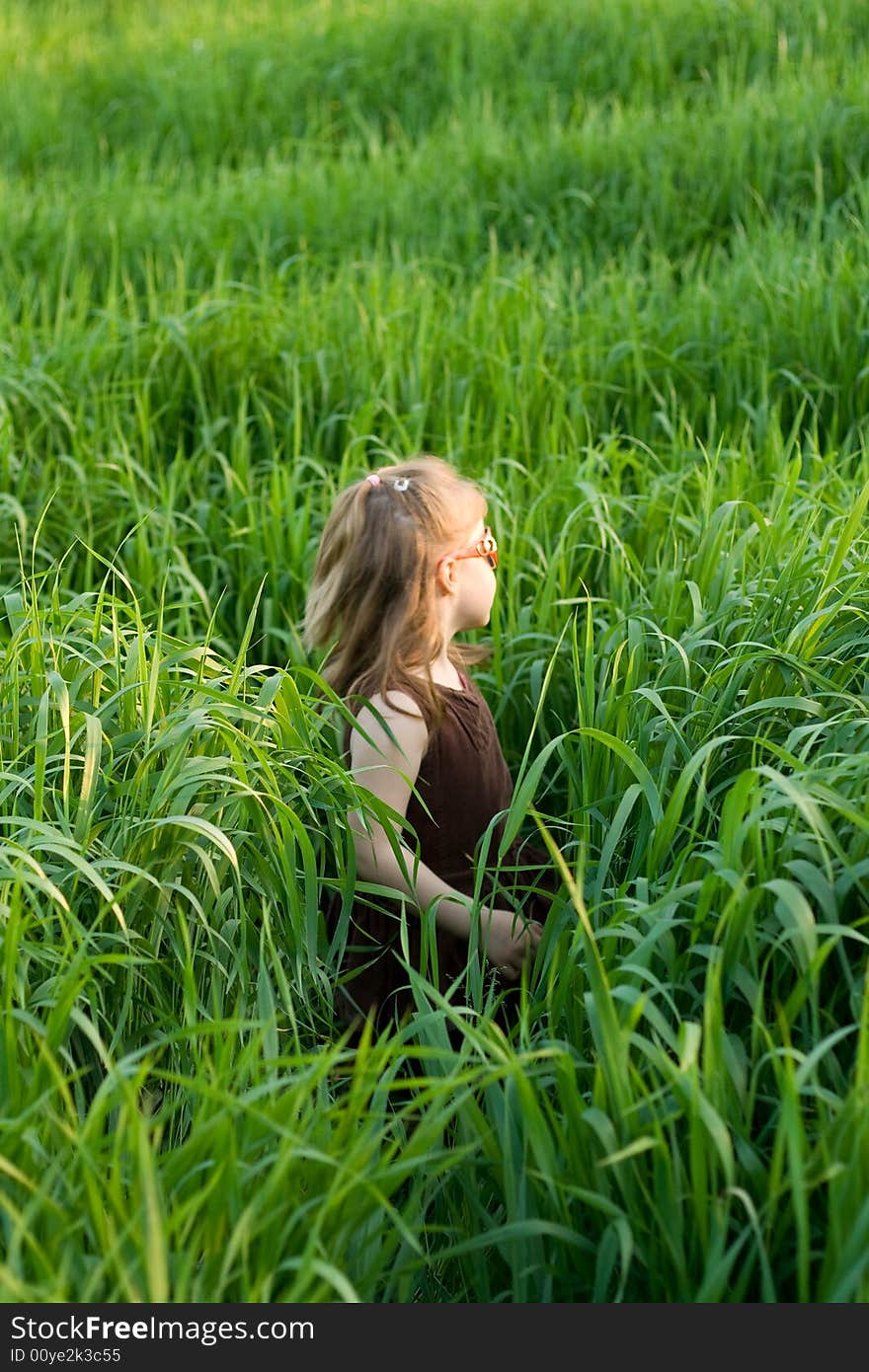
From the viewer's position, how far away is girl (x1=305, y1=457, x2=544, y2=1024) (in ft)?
6.01

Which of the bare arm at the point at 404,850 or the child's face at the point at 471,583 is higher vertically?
the child's face at the point at 471,583

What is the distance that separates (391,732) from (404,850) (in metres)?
0.17

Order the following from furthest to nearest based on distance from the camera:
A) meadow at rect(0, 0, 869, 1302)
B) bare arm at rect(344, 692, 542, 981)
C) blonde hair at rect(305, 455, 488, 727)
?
blonde hair at rect(305, 455, 488, 727) → bare arm at rect(344, 692, 542, 981) → meadow at rect(0, 0, 869, 1302)

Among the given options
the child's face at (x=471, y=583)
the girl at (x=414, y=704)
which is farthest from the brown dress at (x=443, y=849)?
the child's face at (x=471, y=583)

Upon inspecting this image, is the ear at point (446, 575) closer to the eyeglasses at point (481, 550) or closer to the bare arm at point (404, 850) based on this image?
the eyeglasses at point (481, 550)

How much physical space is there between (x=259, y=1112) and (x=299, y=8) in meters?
8.01

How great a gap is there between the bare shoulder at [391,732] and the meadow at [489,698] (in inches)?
2.6

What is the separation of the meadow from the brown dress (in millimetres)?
97

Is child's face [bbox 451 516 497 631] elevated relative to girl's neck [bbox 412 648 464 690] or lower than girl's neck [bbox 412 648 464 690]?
elevated

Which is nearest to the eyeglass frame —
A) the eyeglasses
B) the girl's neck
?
the eyeglasses

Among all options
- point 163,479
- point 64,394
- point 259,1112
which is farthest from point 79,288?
point 259,1112

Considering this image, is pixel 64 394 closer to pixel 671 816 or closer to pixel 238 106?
pixel 671 816

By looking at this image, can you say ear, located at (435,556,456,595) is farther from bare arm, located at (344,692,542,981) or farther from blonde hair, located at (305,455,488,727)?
bare arm, located at (344,692,542,981)

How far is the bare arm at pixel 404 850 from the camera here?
1.80 metres
